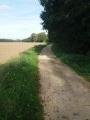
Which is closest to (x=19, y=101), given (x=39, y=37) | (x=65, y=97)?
(x=65, y=97)

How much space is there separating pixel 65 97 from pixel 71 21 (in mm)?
18871

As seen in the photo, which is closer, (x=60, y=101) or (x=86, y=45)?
(x=60, y=101)

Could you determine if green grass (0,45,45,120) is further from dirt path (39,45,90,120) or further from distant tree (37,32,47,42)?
distant tree (37,32,47,42)

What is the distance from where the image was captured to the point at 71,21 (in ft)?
102

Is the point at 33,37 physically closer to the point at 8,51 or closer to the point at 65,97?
the point at 8,51

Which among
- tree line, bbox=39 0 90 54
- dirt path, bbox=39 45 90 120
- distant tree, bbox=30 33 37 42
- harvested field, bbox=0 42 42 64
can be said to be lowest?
distant tree, bbox=30 33 37 42

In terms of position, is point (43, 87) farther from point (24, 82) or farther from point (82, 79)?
point (82, 79)

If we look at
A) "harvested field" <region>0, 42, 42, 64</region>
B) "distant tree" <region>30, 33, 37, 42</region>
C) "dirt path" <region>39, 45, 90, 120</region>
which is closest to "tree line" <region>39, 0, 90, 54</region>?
"harvested field" <region>0, 42, 42, 64</region>

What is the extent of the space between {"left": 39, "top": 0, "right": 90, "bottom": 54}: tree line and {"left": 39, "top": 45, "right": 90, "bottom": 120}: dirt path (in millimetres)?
12104

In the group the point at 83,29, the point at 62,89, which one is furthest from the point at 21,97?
the point at 83,29

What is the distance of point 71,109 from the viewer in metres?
11.0

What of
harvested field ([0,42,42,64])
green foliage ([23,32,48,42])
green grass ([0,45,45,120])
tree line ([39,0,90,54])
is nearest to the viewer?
green grass ([0,45,45,120])

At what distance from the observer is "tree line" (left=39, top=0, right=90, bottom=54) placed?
29.6 m

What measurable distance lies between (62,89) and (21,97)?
3306 mm
